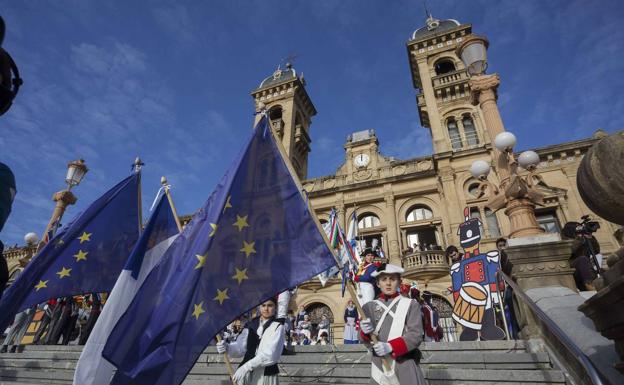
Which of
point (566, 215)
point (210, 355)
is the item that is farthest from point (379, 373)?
point (566, 215)

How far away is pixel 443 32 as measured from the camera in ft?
92.6

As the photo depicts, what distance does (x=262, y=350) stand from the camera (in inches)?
148

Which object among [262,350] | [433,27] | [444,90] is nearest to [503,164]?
[262,350]

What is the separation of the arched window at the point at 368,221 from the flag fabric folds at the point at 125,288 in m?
A: 17.6

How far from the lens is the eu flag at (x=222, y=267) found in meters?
3.14

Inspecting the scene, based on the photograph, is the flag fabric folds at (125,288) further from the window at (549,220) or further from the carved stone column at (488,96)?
the window at (549,220)

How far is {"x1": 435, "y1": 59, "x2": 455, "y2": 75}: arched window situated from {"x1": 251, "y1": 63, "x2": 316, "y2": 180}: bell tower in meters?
12.9

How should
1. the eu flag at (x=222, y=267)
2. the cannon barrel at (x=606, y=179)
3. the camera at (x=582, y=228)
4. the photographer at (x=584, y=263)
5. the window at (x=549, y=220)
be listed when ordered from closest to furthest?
the cannon barrel at (x=606, y=179) < the eu flag at (x=222, y=267) < the photographer at (x=584, y=263) < the camera at (x=582, y=228) < the window at (x=549, y=220)

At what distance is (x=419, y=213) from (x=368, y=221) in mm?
3282

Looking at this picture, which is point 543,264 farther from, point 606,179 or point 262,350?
point 262,350

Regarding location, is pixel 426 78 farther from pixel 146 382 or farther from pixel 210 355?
pixel 146 382

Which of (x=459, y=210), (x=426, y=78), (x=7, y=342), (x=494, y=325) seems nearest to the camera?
(x=494, y=325)

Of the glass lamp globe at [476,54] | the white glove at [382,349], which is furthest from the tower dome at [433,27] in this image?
the white glove at [382,349]

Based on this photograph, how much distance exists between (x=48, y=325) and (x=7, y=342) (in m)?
1.73
